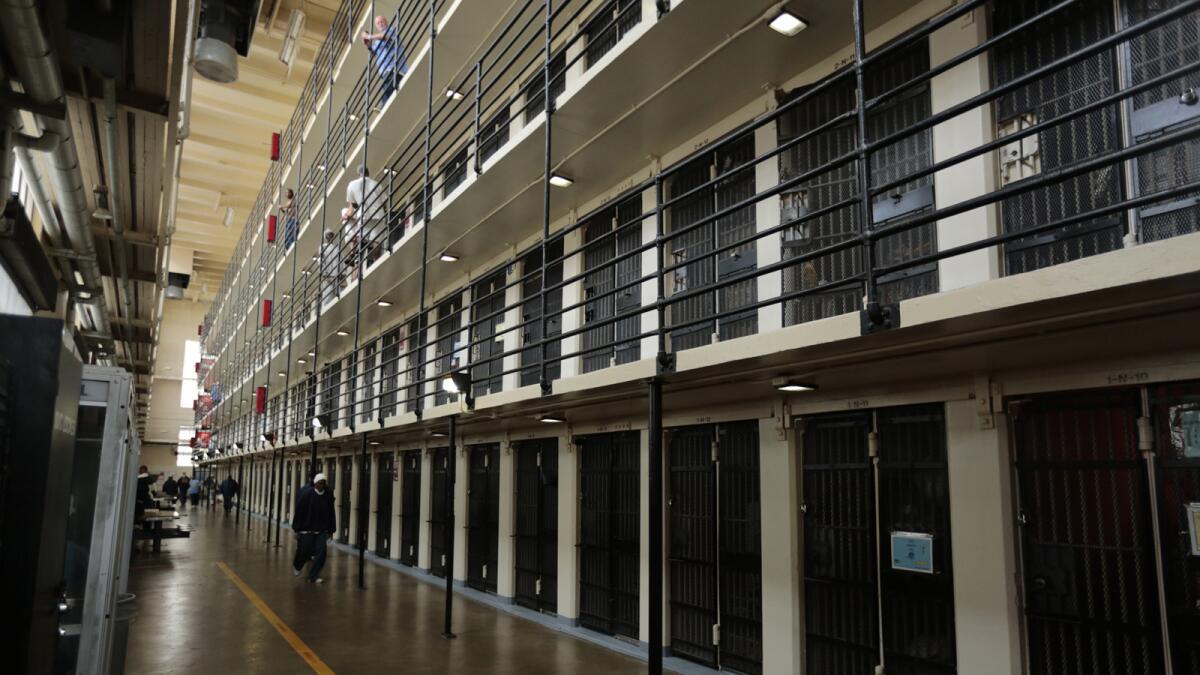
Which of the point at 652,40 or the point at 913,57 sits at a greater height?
the point at 652,40

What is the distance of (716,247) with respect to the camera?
6.82m

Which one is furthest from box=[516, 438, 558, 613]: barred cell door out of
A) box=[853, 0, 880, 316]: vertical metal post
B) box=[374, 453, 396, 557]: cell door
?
→ box=[853, 0, 880, 316]: vertical metal post

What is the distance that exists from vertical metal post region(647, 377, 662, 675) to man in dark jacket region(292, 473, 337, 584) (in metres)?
8.95

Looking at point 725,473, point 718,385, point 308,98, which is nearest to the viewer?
point 718,385

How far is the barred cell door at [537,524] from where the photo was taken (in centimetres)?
983

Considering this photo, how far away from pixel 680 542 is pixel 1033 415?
12.0ft

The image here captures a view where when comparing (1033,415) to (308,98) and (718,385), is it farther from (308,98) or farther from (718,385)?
(308,98)

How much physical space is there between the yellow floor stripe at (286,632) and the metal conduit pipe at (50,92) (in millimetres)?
5422

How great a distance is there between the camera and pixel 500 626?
9.14m

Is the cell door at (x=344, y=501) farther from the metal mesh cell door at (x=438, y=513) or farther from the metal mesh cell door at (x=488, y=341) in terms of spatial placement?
the metal mesh cell door at (x=488, y=341)

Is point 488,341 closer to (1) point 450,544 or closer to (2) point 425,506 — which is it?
(2) point 425,506

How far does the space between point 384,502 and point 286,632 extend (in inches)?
311

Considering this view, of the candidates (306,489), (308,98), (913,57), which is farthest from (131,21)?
(308,98)

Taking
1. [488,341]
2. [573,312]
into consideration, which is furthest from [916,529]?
[488,341]
